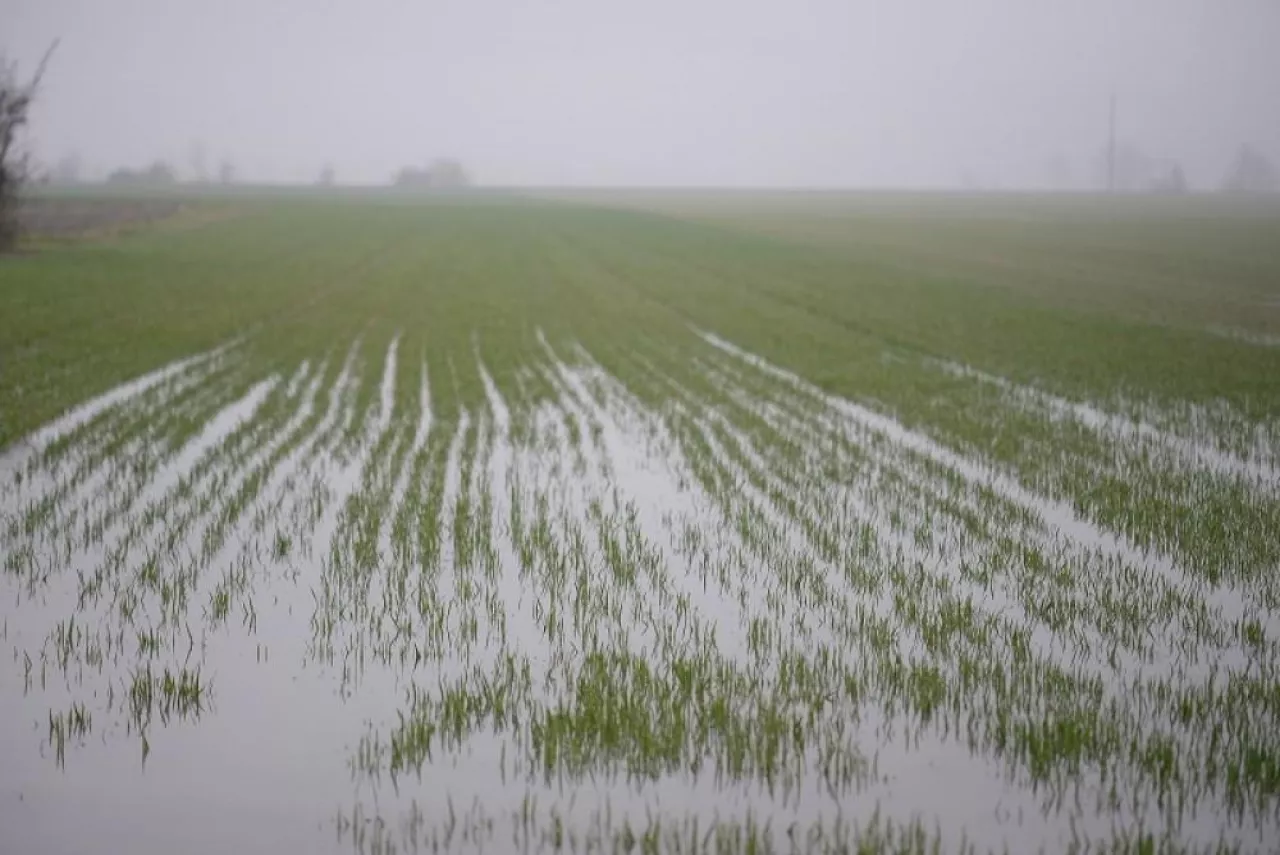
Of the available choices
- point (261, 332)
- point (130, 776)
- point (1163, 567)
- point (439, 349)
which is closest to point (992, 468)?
point (1163, 567)

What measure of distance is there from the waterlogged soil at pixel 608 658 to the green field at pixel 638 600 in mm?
24

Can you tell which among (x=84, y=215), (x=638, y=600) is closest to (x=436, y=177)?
(x=84, y=215)

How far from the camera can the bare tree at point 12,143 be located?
33.0 metres

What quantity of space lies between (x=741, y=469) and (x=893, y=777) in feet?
19.0

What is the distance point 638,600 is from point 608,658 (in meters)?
0.97

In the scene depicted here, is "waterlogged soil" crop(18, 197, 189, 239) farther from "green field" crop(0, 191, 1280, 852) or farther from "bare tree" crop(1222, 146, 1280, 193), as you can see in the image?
"bare tree" crop(1222, 146, 1280, 193)

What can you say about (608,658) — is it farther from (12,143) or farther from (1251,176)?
(1251,176)

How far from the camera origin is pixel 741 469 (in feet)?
33.0

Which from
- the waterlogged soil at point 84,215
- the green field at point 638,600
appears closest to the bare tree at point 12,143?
the waterlogged soil at point 84,215

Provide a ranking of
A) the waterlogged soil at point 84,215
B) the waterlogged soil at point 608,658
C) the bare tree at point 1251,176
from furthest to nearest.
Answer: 1. the bare tree at point 1251,176
2. the waterlogged soil at point 84,215
3. the waterlogged soil at point 608,658

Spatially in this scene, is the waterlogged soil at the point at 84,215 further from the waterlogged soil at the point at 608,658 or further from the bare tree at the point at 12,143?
the waterlogged soil at the point at 608,658

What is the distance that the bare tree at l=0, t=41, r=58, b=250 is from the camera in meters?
33.0

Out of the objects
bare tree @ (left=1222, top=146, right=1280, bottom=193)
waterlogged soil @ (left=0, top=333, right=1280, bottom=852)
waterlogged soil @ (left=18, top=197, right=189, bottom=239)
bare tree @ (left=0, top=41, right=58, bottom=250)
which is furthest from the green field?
bare tree @ (left=1222, top=146, right=1280, bottom=193)

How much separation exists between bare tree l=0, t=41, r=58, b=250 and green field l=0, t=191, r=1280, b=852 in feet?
61.5
